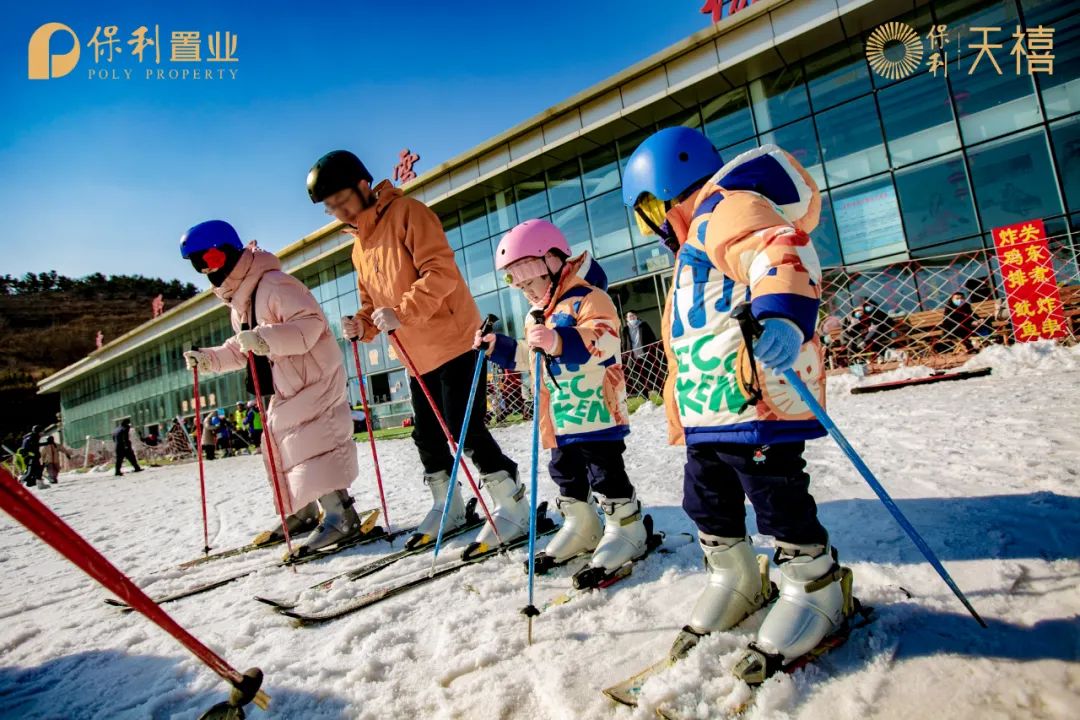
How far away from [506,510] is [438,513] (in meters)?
0.52

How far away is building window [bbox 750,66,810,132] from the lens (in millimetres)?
12242

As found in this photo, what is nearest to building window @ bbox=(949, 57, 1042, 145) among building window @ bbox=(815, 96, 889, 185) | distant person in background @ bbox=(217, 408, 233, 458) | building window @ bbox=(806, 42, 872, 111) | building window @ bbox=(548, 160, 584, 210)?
building window @ bbox=(815, 96, 889, 185)

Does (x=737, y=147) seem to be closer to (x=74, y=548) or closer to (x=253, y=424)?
(x=74, y=548)

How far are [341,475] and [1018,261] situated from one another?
1142 centimetres

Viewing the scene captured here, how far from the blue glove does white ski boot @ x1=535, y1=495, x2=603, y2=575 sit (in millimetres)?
1451

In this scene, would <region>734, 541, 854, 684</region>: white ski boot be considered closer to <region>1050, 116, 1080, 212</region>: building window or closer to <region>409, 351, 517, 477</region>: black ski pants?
<region>409, 351, 517, 477</region>: black ski pants

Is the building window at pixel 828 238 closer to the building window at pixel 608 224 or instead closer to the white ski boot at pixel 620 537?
the building window at pixel 608 224

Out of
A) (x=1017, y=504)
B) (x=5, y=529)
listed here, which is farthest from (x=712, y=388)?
(x=5, y=529)

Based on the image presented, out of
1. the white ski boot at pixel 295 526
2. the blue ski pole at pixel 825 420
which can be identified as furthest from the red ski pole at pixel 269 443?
the blue ski pole at pixel 825 420

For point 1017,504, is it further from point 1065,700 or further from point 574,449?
point 574,449

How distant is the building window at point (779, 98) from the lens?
12242 mm

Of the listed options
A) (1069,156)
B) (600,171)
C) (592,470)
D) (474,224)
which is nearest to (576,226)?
(600,171)

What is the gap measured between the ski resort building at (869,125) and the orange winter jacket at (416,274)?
30.7ft

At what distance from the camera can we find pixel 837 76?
11.9 meters
